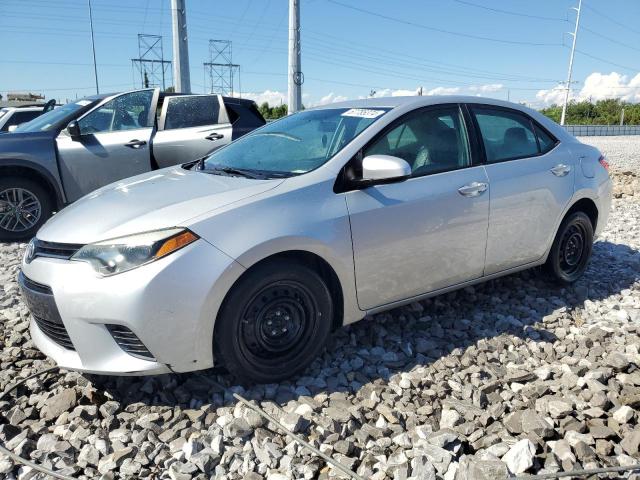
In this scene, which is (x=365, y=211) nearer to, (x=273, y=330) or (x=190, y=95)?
(x=273, y=330)

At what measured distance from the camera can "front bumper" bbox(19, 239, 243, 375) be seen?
2.50 metres

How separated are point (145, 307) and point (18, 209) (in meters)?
4.62

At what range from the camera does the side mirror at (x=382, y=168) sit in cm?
302

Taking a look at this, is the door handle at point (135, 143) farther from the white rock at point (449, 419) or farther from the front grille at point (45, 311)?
the white rock at point (449, 419)

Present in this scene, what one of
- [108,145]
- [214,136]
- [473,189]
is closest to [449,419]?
[473,189]

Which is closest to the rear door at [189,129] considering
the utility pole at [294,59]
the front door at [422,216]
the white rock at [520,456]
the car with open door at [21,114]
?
the front door at [422,216]

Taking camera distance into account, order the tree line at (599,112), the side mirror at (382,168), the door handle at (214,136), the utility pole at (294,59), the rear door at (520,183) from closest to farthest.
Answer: the side mirror at (382,168) < the rear door at (520,183) < the door handle at (214,136) < the utility pole at (294,59) < the tree line at (599,112)

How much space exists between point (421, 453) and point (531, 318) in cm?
201

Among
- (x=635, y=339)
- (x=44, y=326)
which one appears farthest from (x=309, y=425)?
(x=635, y=339)

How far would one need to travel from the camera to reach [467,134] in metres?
3.75

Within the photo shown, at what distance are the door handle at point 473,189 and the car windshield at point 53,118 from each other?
17.2 ft

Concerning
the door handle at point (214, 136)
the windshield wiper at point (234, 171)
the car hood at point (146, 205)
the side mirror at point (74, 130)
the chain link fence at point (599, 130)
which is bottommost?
the chain link fence at point (599, 130)

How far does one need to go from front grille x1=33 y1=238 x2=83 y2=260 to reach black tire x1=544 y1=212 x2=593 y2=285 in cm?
359

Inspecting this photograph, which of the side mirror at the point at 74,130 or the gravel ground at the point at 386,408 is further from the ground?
the side mirror at the point at 74,130
